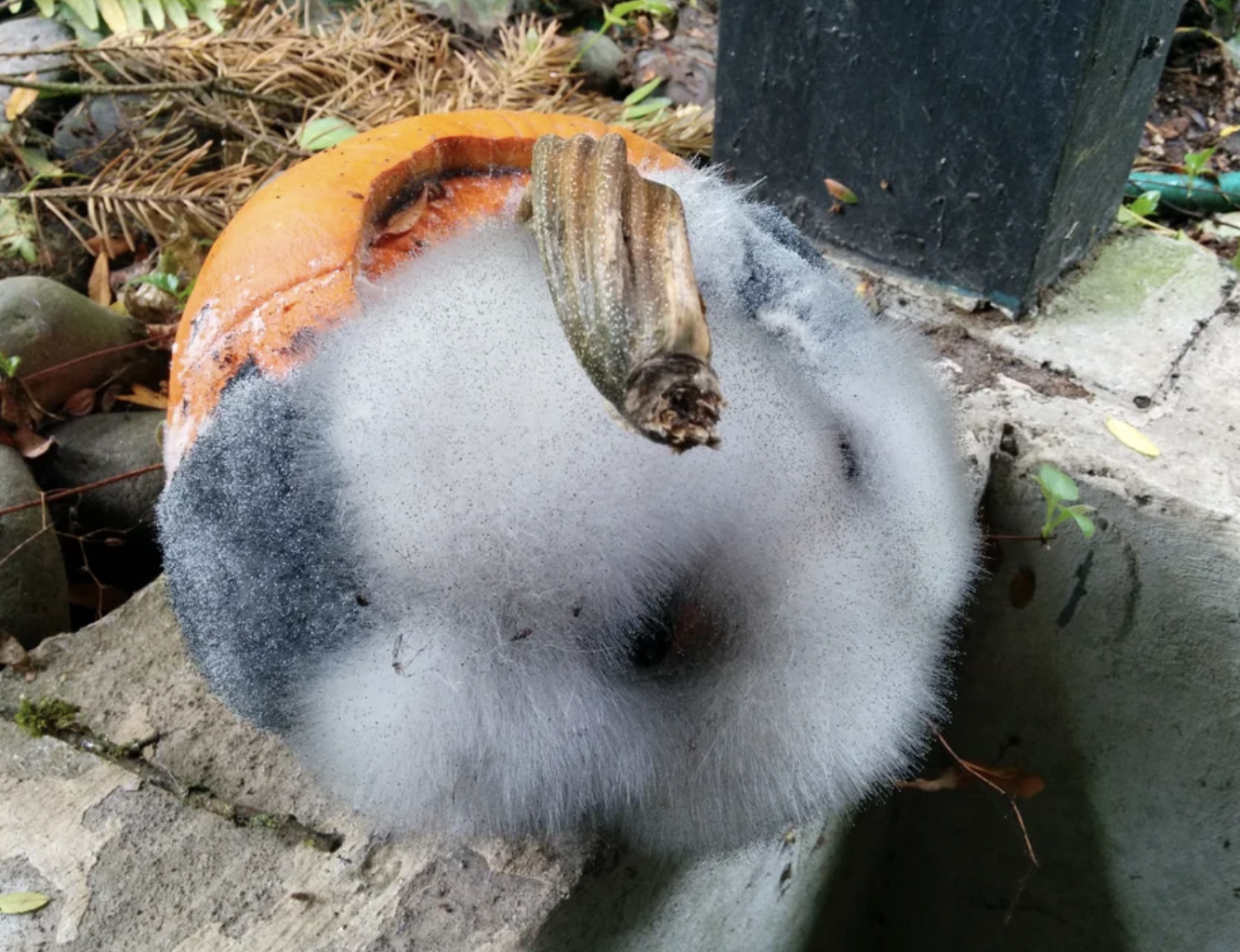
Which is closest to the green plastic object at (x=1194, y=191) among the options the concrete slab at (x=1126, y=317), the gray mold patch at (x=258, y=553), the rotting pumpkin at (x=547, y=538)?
the concrete slab at (x=1126, y=317)

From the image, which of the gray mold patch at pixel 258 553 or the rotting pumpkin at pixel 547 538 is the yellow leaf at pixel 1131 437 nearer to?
the rotting pumpkin at pixel 547 538

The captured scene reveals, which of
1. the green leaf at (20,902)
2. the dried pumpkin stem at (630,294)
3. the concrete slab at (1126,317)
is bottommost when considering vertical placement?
the green leaf at (20,902)

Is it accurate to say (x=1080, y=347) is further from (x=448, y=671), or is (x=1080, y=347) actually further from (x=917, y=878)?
(x=448, y=671)

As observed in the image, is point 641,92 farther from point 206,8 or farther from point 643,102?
point 206,8

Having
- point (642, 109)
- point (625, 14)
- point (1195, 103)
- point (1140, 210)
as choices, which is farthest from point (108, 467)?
point (1195, 103)

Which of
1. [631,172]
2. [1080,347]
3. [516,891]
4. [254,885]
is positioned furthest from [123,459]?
[1080,347]
